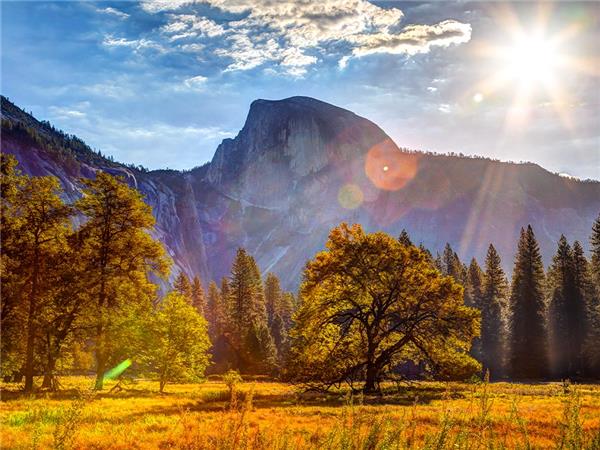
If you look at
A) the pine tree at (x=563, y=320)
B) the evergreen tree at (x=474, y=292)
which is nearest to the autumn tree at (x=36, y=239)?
the evergreen tree at (x=474, y=292)

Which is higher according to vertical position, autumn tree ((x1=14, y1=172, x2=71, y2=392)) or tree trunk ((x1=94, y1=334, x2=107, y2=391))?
autumn tree ((x1=14, y1=172, x2=71, y2=392))

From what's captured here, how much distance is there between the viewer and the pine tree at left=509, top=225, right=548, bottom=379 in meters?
57.3

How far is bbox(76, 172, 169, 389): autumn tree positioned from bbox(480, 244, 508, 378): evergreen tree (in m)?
51.5

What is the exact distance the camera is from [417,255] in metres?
27.9

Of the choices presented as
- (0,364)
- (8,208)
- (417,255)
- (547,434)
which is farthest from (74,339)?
(547,434)

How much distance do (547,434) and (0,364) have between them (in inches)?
946

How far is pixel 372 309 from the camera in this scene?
2803 cm

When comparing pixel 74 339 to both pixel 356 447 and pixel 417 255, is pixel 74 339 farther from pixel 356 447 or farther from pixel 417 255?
pixel 356 447

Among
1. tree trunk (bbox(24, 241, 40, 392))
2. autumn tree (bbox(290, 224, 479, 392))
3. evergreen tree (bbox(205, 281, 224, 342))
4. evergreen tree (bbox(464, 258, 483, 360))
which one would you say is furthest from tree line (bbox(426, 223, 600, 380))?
tree trunk (bbox(24, 241, 40, 392))

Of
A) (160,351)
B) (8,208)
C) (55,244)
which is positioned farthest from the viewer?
(160,351)

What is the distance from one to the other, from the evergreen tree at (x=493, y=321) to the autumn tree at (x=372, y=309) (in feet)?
134

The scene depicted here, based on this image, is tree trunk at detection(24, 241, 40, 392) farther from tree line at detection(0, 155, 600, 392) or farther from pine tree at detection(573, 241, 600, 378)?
pine tree at detection(573, 241, 600, 378)

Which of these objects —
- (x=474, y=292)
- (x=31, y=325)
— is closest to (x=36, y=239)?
(x=31, y=325)

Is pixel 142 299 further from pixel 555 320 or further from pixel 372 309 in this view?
pixel 555 320
